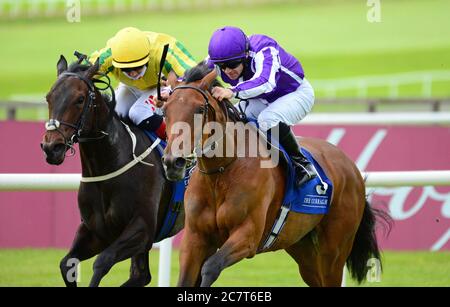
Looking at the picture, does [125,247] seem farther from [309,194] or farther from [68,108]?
[309,194]

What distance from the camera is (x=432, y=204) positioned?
9180 millimetres

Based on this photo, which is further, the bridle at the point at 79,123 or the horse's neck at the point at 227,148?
the bridle at the point at 79,123

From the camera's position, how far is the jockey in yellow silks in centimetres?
580

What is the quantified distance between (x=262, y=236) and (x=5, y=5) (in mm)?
18386

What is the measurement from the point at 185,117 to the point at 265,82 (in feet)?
2.16

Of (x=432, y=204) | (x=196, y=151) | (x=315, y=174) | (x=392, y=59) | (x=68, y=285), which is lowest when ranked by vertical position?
(x=392, y=59)

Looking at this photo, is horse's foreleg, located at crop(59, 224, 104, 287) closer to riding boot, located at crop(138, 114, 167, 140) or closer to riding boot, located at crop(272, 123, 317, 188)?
riding boot, located at crop(138, 114, 167, 140)

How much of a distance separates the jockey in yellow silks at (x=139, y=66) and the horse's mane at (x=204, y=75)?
20.5 inches

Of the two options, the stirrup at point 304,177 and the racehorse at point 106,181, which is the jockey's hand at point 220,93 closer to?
the stirrup at point 304,177

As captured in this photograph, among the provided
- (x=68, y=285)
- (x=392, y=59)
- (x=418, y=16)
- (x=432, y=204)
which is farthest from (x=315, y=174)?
(x=418, y=16)

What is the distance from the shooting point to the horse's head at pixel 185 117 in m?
4.56

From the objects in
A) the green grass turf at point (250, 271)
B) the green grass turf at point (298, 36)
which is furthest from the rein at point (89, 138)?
the green grass turf at point (298, 36)

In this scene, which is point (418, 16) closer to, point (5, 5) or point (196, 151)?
point (5, 5)

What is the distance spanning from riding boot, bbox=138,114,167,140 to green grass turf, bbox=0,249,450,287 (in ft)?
6.28
